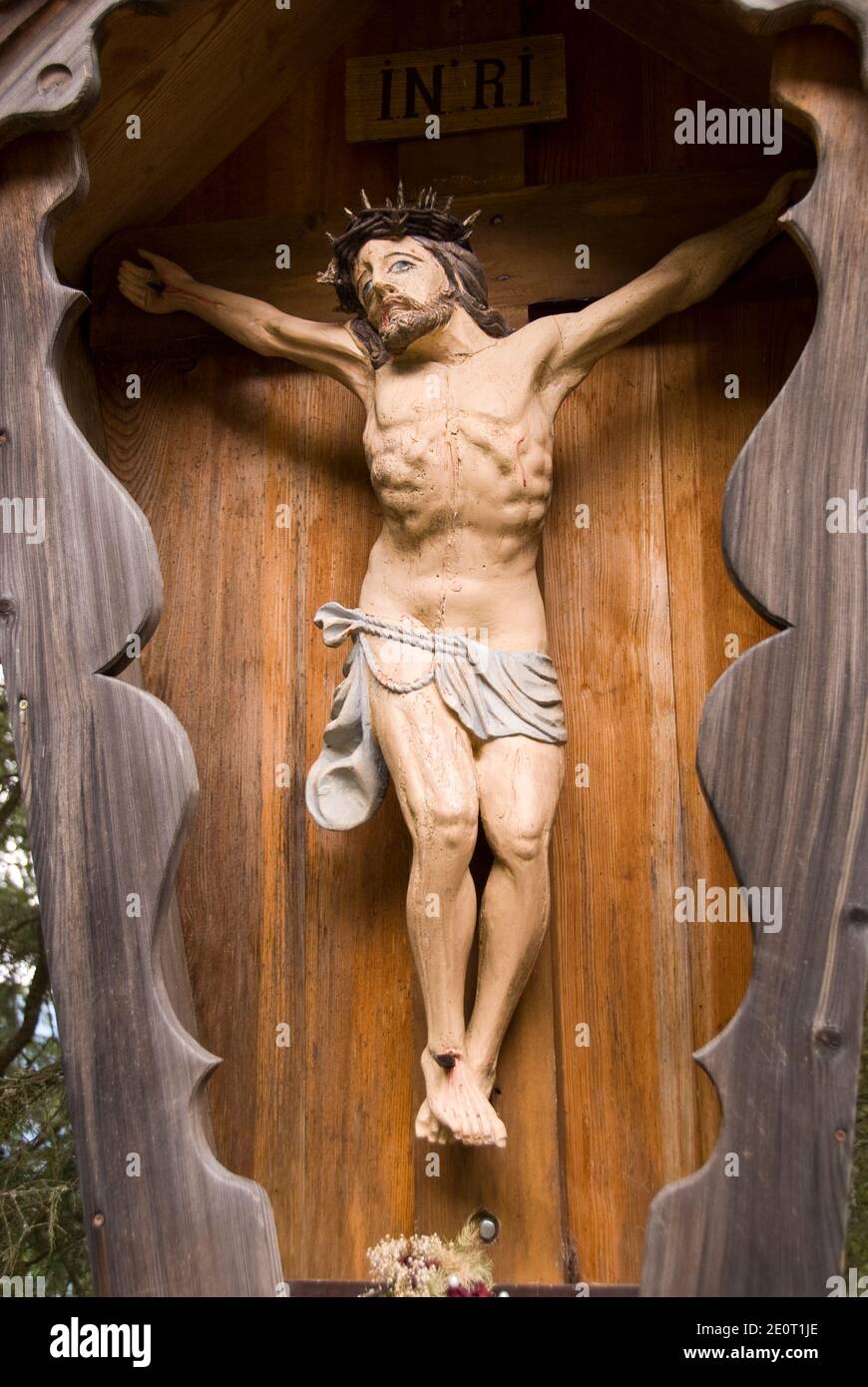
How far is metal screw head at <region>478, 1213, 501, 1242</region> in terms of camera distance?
255cm

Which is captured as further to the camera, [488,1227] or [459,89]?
[459,89]

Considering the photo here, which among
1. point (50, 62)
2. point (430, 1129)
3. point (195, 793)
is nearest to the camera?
point (195, 793)

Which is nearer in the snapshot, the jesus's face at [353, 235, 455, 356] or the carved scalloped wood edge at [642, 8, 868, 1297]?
the carved scalloped wood edge at [642, 8, 868, 1297]

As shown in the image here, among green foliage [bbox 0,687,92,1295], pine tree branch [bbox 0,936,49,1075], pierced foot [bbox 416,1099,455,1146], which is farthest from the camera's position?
pine tree branch [bbox 0,936,49,1075]

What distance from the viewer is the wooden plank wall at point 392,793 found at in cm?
262

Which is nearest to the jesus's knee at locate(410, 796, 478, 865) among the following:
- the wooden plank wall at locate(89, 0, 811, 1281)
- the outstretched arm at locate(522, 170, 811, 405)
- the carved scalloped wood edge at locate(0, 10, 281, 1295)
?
the wooden plank wall at locate(89, 0, 811, 1281)

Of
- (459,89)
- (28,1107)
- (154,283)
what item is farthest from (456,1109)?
(459,89)

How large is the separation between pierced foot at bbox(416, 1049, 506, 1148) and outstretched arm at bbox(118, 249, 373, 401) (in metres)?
1.10

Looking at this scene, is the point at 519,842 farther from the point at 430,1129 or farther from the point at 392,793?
the point at 430,1129

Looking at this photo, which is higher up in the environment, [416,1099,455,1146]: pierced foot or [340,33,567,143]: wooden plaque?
[340,33,567,143]: wooden plaque

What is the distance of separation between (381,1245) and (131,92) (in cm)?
178

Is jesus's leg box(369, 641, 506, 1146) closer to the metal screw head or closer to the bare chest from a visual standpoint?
the metal screw head

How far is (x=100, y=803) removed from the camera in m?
2.24

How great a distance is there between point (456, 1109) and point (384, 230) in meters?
1.39
